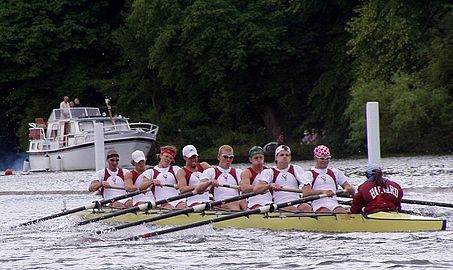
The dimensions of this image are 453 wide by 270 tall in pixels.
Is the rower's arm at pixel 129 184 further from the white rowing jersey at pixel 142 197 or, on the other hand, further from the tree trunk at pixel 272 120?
the tree trunk at pixel 272 120

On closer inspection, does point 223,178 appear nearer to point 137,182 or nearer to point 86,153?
point 137,182

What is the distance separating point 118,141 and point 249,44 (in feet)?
22.0

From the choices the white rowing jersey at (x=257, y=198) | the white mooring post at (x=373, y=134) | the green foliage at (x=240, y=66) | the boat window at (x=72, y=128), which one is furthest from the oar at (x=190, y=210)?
the boat window at (x=72, y=128)

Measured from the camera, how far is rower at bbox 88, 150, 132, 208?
20844 mm

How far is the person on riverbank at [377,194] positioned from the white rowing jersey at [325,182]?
48.1 inches

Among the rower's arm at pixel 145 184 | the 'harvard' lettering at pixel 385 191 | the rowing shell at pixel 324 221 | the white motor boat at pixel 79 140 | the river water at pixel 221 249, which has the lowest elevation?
the river water at pixel 221 249

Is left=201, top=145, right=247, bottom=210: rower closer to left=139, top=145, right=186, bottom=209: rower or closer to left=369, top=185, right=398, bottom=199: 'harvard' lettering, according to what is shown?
left=139, top=145, right=186, bottom=209: rower

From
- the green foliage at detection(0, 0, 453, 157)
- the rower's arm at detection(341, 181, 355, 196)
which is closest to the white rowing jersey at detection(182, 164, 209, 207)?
the rower's arm at detection(341, 181, 355, 196)

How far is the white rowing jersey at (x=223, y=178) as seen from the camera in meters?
19.5

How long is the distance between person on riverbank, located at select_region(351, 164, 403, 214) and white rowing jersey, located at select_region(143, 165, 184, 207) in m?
4.69

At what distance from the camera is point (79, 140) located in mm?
44281

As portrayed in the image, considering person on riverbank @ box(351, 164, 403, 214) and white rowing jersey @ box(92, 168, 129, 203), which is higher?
white rowing jersey @ box(92, 168, 129, 203)

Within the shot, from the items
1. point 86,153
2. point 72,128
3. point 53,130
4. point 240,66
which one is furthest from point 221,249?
point 53,130

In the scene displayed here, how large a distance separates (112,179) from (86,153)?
2313 cm
